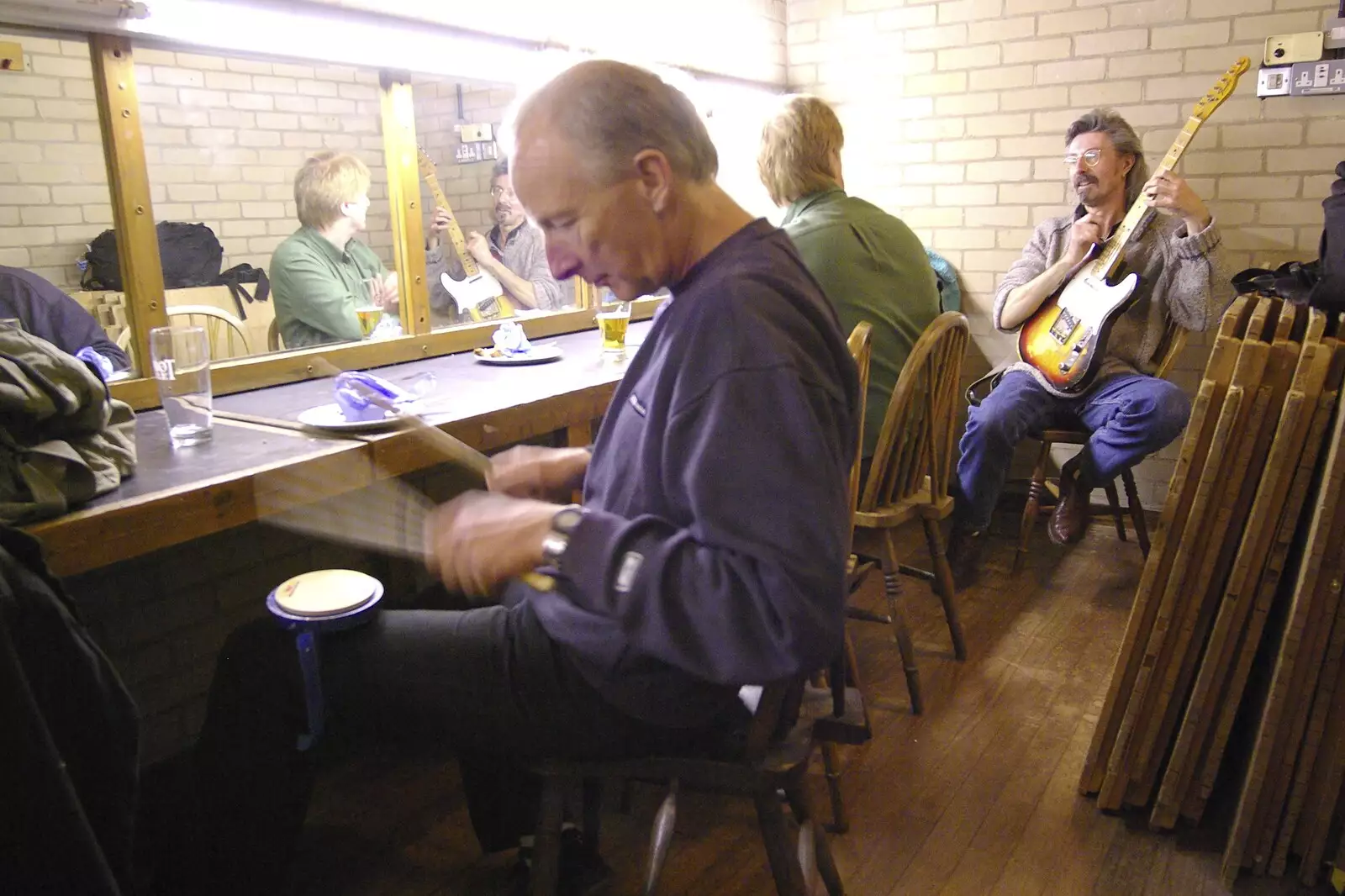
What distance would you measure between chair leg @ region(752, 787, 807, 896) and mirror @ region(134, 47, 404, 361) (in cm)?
236

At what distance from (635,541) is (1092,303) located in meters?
2.67

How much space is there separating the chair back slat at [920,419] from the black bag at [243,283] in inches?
123

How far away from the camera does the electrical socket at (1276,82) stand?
129 inches

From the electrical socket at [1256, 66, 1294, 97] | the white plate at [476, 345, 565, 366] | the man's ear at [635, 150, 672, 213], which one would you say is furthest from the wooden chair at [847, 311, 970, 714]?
the electrical socket at [1256, 66, 1294, 97]

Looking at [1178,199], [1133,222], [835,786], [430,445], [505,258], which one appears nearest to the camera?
[430,445]

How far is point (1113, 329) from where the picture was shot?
11.0 feet

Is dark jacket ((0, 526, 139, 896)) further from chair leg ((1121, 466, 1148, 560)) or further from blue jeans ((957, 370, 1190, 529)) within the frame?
chair leg ((1121, 466, 1148, 560))

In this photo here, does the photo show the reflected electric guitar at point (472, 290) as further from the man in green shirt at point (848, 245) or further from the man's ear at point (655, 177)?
the man's ear at point (655, 177)

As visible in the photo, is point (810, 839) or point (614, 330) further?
point (614, 330)

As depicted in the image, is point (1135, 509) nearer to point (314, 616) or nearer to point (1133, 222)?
point (1133, 222)

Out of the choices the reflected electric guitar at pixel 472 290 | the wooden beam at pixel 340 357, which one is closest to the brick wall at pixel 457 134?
the reflected electric guitar at pixel 472 290

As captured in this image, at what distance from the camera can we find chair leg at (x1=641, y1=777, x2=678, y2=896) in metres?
1.31

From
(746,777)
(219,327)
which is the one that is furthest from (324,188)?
(746,777)

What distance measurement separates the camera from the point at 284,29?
2.21 metres
